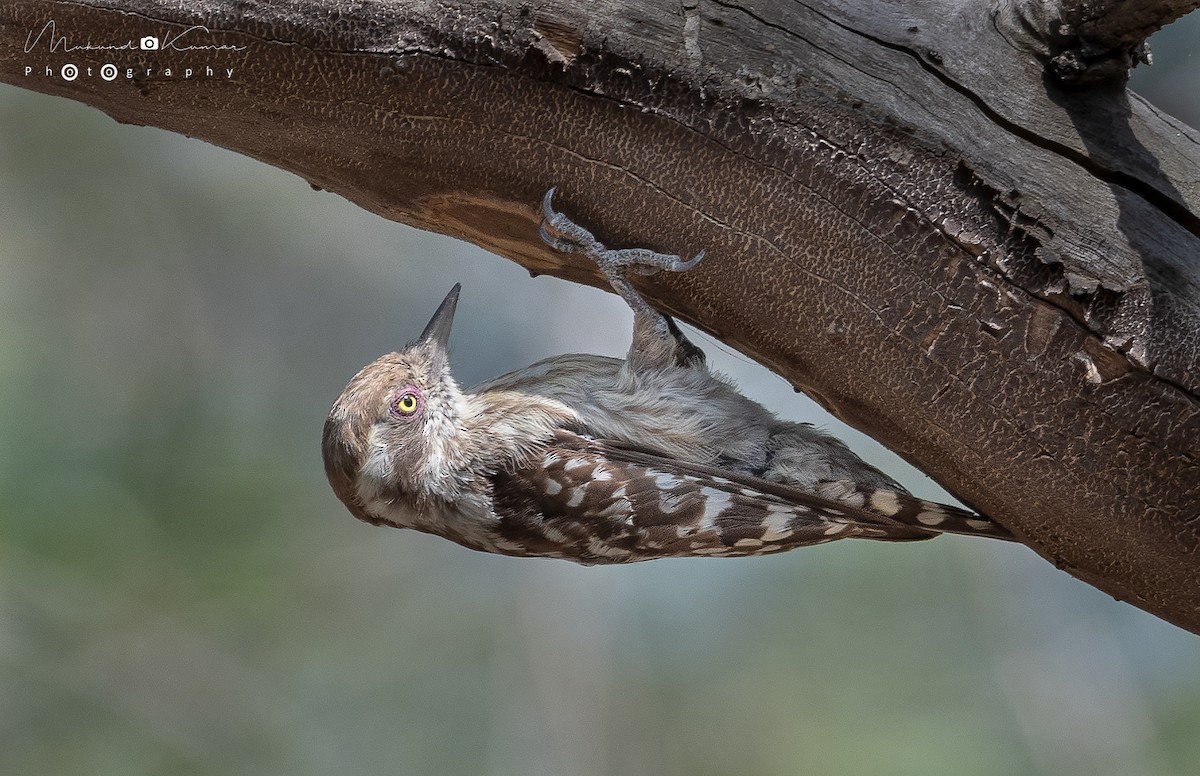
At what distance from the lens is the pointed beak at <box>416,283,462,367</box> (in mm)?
3064

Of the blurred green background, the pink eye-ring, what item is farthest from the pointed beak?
the blurred green background

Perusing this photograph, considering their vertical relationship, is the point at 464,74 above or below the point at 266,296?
above

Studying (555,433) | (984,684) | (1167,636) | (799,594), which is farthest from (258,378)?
(1167,636)

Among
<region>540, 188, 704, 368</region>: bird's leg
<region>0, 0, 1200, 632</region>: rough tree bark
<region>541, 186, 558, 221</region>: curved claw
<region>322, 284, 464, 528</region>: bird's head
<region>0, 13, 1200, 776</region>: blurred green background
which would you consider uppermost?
<region>0, 0, 1200, 632</region>: rough tree bark

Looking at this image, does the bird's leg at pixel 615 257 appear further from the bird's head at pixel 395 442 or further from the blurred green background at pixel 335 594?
the blurred green background at pixel 335 594

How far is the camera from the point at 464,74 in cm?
207

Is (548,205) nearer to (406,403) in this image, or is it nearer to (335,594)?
(406,403)

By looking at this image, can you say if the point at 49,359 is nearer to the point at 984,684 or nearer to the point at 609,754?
the point at 609,754

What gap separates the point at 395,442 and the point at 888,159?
1.79m

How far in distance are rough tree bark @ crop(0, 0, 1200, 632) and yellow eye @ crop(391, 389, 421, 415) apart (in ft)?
3.38

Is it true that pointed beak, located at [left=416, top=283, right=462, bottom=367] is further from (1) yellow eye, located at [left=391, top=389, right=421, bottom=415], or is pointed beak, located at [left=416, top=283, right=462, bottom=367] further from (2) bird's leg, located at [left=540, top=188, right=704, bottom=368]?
(2) bird's leg, located at [left=540, top=188, right=704, bottom=368]

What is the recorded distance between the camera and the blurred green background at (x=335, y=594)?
509cm

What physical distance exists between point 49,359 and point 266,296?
1.28 meters
